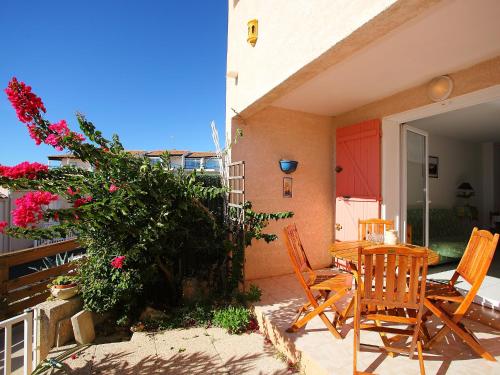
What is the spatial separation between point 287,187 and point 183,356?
3067 mm

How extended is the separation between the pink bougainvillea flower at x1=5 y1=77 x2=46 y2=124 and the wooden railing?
2063 millimetres

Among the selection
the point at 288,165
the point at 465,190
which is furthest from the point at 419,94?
the point at 465,190

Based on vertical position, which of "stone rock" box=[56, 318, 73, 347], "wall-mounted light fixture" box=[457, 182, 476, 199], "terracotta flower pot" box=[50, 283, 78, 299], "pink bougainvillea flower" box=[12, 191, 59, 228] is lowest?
"stone rock" box=[56, 318, 73, 347]

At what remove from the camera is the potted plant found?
3.22 metres

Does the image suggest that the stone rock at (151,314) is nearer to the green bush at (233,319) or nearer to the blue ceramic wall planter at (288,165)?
the green bush at (233,319)

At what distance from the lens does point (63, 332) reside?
10.0 ft

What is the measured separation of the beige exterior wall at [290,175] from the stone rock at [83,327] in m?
2.34

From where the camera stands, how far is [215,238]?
3928 millimetres

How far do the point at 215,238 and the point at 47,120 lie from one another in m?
2.54

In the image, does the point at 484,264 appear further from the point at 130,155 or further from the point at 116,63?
the point at 116,63

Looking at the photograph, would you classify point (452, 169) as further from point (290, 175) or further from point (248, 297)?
point (248, 297)

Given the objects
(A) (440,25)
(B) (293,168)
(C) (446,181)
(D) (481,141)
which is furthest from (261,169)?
(D) (481,141)

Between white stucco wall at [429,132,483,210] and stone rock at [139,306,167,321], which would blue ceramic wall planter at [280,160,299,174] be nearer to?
stone rock at [139,306,167,321]

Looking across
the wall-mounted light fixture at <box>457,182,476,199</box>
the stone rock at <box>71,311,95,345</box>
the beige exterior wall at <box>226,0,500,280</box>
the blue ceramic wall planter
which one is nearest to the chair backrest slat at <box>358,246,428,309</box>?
the beige exterior wall at <box>226,0,500,280</box>
